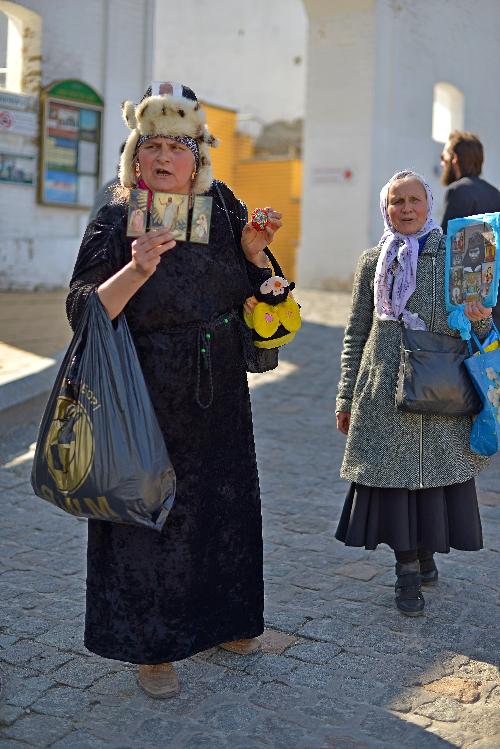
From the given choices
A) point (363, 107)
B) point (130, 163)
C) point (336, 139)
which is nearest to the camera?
point (130, 163)

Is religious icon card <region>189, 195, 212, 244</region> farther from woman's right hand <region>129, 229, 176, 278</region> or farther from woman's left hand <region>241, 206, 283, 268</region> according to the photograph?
woman's left hand <region>241, 206, 283, 268</region>

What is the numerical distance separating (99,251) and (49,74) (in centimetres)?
987

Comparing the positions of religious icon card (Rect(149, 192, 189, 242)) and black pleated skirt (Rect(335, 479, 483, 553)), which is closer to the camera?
religious icon card (Rect(149, 192, 189, 242))

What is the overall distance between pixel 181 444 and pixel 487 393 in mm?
1210

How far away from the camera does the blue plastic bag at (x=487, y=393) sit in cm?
365

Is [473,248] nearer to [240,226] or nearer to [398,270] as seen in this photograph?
[398,270]

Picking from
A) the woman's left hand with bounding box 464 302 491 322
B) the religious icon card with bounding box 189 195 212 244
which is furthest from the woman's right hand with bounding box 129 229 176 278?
the woman's left hand with bounding box 464 302 491 322

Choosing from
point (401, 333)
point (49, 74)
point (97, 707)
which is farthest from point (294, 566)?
point (49, 74)

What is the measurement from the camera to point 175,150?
3021 millimetres

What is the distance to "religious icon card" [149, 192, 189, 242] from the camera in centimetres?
287

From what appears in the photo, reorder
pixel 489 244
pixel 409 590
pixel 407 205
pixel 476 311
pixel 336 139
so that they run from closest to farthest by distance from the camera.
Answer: pixel 489 244 < pixel 476 311 < pixel 407 205 < pixel 409 590 < pixel 336 139

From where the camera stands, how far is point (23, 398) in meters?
6.82

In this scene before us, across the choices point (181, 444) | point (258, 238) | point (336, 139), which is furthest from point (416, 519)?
point (336, 139)

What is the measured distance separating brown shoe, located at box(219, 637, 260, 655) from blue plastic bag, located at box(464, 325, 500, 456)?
1.11 metres
